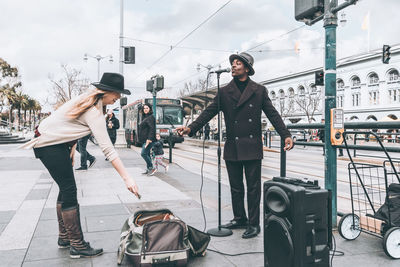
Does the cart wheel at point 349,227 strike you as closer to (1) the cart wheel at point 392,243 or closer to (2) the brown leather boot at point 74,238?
(1) the cart wheel at point 392,243

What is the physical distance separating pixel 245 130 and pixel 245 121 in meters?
0.10

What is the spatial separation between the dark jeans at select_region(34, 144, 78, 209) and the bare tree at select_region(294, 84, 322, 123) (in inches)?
1828

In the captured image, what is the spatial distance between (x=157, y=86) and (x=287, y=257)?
924cm

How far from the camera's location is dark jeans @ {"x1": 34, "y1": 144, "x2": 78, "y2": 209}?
10.6 ft

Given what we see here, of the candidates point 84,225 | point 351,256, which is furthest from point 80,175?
point 351,256

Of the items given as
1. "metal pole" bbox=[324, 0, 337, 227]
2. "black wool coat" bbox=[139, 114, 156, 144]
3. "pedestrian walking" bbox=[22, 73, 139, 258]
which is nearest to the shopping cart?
"metal pole" bbox=[324, 0, 337, 227]

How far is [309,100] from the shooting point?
176 feet

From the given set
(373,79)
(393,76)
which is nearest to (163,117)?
Answer: (393,76)

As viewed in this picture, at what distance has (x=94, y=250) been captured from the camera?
337cm

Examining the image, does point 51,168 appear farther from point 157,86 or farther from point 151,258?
point 157,86

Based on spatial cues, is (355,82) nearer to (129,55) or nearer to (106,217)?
(129,55)

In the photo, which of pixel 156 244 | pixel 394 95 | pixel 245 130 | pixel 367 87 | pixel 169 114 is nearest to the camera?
pixel 156 244

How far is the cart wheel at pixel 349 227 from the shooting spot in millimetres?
3740

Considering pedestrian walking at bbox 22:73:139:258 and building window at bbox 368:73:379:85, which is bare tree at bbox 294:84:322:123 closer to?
building window at bbox 368:73:379:85
